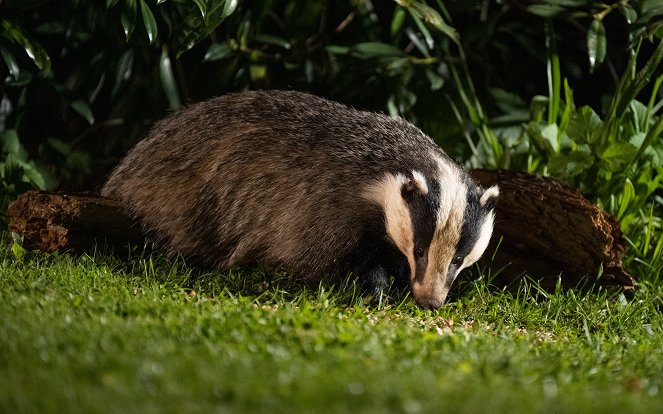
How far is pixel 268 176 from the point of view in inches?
207

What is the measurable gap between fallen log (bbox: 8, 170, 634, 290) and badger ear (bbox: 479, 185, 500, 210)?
0.52 metres

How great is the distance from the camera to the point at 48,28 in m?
6.43

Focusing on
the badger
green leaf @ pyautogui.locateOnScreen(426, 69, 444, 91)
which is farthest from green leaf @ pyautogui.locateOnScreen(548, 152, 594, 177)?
the badger

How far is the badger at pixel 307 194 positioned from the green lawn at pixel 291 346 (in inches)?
8.5

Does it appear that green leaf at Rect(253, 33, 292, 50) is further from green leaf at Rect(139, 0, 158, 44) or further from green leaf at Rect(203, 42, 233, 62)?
green leaf at Rect(139, 0, 158, 44)

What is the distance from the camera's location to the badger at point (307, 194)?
469 centimetres

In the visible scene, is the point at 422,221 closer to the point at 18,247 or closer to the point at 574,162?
the point at 574,162

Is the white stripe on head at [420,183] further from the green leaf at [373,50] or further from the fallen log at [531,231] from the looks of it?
the green leaf at [373,50]

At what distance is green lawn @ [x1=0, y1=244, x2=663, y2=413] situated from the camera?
279 cm

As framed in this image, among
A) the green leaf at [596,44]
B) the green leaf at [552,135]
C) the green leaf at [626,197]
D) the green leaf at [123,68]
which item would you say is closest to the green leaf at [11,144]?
the green leaf at [123,68]

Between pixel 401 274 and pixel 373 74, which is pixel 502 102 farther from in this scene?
pixel 401 274

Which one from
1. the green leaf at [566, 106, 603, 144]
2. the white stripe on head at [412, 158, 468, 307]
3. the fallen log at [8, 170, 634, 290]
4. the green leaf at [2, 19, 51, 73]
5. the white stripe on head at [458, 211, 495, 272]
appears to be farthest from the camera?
the green leaf at [566, 106, 603, 144]

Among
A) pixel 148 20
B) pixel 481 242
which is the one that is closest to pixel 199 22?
pixel 148 20

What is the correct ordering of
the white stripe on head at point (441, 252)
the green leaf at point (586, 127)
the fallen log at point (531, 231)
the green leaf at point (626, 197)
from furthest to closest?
the green leaf at point (586, 127)
the green leaf at point (626, 197)
the fallen log at point (531, 231)
the white stripe on head at point (441, 252)
